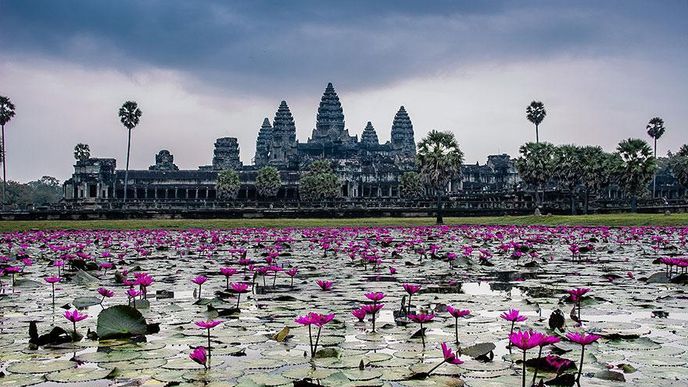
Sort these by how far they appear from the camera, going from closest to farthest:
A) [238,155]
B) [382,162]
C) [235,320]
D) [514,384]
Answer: [514,384], [235,320], [382,162], [238,155]

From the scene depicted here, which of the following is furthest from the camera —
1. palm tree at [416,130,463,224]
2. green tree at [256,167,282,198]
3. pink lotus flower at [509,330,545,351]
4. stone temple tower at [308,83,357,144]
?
stone temple tower at [308,83,357,144]

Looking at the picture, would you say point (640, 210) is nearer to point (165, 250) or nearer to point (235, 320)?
point (165, 250)

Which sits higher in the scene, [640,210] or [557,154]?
[557,154]

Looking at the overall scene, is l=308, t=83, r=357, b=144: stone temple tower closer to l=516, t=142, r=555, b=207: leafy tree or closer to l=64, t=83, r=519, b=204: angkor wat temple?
l=64, t=83, r=519, b=204: angkor wat temple

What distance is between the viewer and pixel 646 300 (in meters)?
8.23

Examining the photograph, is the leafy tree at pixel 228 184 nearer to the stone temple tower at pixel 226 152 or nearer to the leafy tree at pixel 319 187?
the leafy tree at pixel 319 187

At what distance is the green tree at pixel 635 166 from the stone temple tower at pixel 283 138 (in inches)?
4708

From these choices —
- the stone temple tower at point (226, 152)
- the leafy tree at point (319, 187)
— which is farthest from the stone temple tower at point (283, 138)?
the leafy tree at point (319, 187)

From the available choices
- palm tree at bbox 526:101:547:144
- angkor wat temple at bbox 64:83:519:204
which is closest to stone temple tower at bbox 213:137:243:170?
angkor wat temple at bbox 64:83:519:204

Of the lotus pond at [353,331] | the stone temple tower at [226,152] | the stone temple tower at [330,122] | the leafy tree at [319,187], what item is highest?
the stone temple tower at [330,122]

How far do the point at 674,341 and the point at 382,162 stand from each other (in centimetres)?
15624

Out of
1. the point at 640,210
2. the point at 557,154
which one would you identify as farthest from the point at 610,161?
the point at 640,210

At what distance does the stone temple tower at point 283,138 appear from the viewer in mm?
186750

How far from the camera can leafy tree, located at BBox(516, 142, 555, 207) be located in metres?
74.4
